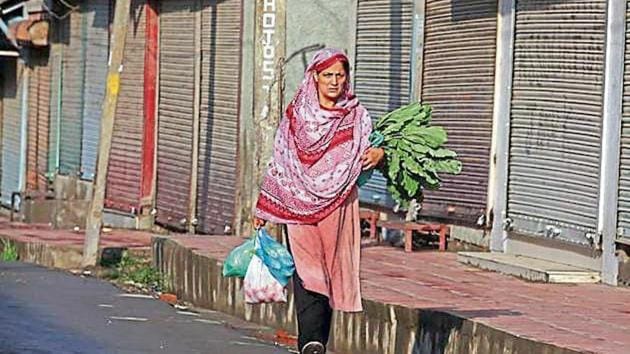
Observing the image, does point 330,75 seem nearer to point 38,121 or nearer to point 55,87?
point 55,87

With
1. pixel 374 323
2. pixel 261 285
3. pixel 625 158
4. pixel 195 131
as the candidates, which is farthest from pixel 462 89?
pixel 261 285

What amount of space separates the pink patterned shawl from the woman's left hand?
32 mm

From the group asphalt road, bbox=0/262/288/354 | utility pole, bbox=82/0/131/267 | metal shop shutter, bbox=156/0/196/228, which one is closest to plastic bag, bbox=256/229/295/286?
asphalt road, bbox=0/262/288/354

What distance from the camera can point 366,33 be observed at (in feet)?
57.2

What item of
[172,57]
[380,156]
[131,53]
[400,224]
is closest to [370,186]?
[400,224]

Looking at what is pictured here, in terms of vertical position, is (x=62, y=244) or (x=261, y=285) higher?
(x=261, y=285)

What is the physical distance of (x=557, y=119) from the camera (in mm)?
13016

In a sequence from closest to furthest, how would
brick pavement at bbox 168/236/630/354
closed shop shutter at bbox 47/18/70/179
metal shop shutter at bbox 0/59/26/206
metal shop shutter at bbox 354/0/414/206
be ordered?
brick pavement at bbox 168/236/630/354, metal shop shutter at bbox 354/0/414/206, closed shop shutter at bbox 47/18/70/179, metal shop shutter at bbox 0/59/26/206

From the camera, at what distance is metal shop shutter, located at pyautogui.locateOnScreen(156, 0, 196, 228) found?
68.8 ft

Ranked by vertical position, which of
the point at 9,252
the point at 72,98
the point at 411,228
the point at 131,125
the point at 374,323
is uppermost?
the point at 72,98

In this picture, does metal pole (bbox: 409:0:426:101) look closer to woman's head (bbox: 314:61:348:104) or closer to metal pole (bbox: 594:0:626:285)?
metal pole (bbox: 594:0:626:285)

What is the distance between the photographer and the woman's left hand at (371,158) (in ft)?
27.1

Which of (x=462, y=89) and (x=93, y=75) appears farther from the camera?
(x=93, y=75)

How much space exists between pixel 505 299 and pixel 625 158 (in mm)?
1600
